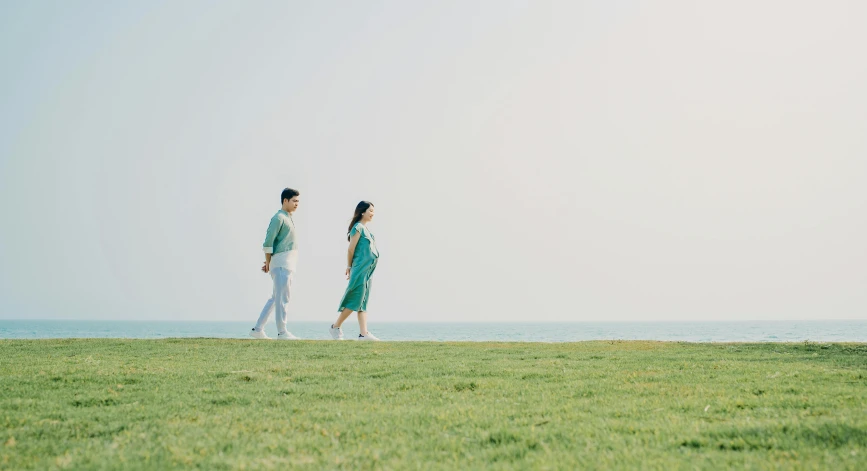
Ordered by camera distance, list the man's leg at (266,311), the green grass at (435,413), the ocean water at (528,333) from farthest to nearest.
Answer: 1. the ocean water at (528,333)
2. the man's leg at (266,311)
3. the green grass at (435,413)

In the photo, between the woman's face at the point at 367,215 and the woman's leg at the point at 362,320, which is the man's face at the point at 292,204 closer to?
the woman's face at the point at 367,215

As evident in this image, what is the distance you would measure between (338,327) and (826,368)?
9.02m

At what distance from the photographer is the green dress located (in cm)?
1350

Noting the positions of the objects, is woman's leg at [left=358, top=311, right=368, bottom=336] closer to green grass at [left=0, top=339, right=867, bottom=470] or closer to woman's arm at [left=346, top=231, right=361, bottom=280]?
woman's arm at [left=346, top=231, right=361, bottom=280]

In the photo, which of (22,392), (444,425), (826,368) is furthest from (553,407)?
(22,392)

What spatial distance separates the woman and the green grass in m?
5.36

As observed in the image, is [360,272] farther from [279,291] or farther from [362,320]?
[279,291]

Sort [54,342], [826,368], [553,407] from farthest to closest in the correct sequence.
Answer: [54,342] → [826,368] → [553,407]

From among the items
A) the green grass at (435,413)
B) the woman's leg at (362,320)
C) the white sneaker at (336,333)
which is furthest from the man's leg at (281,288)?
the green grass at (435,413)

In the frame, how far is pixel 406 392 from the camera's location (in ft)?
18.2

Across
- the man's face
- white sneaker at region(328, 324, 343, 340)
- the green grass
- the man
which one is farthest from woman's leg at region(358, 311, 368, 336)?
the green grass

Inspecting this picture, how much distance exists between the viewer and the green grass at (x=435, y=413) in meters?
3.43

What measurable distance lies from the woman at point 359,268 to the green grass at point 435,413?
5.36 meters

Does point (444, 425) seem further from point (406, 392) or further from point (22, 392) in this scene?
point (22, 392)
